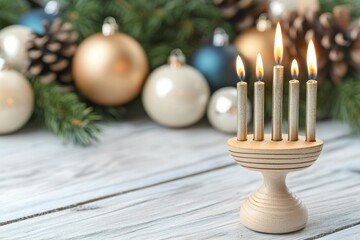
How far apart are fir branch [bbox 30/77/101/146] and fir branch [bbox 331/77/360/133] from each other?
444 millimetres

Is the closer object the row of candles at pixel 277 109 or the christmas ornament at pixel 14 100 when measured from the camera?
the row of candles at pixel 277 109

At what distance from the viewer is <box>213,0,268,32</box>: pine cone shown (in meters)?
1.37

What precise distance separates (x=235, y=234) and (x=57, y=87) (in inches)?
22.5

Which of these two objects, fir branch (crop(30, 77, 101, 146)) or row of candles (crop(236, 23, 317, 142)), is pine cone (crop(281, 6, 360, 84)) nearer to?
fir branch (crop(30, 77, 101, 146))

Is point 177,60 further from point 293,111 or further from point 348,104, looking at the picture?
point 293,111

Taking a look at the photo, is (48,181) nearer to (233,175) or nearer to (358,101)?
(233,175)

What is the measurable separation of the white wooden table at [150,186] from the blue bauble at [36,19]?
0.20m

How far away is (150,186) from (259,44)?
44 centimetres

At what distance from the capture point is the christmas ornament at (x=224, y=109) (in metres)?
1.21

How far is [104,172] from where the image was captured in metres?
1.05

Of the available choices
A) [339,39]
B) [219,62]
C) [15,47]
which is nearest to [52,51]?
[15,47]

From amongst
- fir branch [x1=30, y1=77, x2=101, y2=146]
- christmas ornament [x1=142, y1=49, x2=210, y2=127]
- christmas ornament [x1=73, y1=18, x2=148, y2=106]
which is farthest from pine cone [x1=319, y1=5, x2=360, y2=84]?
fir branch [x1=30, y1=77, x2=101, y2=146]

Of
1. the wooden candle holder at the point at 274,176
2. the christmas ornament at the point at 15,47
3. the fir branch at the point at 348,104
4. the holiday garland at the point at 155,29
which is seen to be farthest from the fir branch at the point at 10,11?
the wooden candle holder at the point at 274,176

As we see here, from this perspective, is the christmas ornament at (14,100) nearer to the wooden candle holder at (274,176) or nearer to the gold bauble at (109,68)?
the gold bauble at (109,68)
